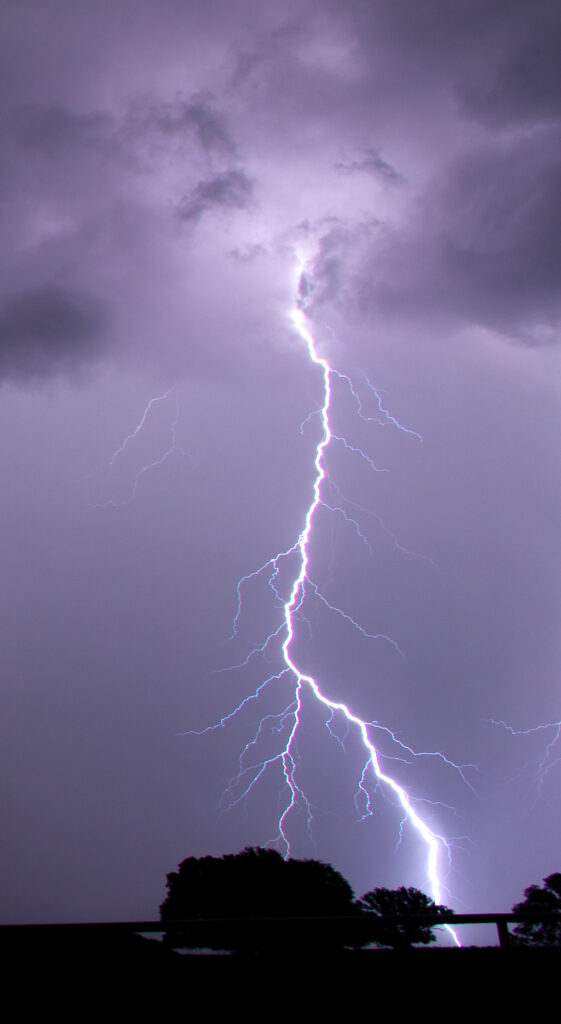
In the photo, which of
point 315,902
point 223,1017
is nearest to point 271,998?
point 223,1017

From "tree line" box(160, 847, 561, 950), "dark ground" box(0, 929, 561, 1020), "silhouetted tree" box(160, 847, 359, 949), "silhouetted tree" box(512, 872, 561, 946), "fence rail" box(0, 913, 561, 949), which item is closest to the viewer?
"fence rail" box(0, 913, 561, 949)

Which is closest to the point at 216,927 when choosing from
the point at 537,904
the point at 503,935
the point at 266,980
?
the point at 266,980

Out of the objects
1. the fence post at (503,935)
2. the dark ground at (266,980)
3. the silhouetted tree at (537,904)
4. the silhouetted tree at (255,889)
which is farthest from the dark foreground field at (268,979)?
→ the silhouetted tree at (255,889)

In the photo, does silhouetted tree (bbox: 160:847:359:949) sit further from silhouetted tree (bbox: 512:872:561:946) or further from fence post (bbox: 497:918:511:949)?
fence post (bbox: 497:918:511:949)

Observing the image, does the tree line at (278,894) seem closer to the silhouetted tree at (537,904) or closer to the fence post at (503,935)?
the silhouetted tree at (537,904)

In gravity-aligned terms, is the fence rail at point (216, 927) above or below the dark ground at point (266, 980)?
above

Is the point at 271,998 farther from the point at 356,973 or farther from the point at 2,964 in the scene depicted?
the point at 2,964

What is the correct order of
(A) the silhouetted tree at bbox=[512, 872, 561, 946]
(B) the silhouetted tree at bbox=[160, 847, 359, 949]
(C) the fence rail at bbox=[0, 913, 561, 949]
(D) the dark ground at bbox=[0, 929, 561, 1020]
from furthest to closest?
1. (B) the silhouetted tree at bbox=[160, 847, 359, 949]
2. (A) the silhouetted tree at bbox=[512, 872, 561, 946]
3. (D) the dark ground at bbox=[0, 929, 561, 1020]
4. (C) the fence rail at bbox=[0, 913, 561, 949]

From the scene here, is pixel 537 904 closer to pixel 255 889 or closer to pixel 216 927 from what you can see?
pixel 255 889

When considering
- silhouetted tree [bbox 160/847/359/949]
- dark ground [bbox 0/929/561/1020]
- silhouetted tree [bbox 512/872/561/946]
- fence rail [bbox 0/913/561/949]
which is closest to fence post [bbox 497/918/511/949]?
dark ground [bbox 0/929/561/1020]
